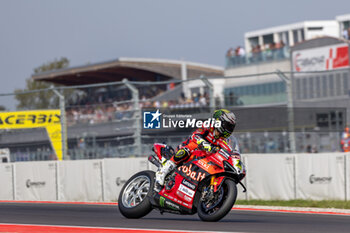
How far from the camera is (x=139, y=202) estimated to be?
994 cm

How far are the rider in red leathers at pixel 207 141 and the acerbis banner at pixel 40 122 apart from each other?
7328mm

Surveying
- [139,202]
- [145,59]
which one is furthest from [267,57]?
[139,202]

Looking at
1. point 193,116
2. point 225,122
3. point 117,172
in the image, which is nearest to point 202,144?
point 225,122

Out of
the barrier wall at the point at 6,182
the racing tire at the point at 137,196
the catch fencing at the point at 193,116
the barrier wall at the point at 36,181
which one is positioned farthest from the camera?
the barrier wall at the point at 6,182

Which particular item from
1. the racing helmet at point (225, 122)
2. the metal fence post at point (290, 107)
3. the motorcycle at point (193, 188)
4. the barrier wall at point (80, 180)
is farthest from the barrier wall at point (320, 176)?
the racing helmet at point (225, 122)

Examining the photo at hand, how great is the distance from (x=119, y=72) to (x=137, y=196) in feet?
135

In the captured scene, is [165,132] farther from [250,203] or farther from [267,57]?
[267,57]

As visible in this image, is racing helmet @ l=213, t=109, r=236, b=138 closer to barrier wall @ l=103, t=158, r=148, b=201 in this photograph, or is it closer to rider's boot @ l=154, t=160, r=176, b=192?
rider's boot @ l=154, t=160, r=176, b=192

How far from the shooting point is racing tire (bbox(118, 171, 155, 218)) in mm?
9773

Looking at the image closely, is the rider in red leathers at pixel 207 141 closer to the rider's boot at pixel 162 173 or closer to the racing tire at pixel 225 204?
the rider's boot at pixel 162 173

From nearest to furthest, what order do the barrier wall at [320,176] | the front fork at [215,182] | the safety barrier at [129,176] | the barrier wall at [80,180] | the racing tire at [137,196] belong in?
the front fork at [215,182] < the racing tire at [137,196] < the barrier wall at [320,176] < the safety barrier at [129,176] < the barrier wall at [80,180]

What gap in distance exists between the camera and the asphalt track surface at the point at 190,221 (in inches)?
346

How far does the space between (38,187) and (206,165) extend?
328 inches

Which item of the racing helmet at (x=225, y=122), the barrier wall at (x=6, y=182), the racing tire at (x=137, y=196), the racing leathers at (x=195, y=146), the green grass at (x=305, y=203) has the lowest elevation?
the green grass at (x=305, y=203)
